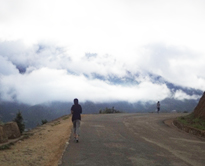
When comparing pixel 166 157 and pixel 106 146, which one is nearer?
pixel 166 157

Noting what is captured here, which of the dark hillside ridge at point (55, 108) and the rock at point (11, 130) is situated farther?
the dark hillside ridge at point (55, 108)

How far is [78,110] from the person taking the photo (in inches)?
493

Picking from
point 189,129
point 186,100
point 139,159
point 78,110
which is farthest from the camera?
point 186,100

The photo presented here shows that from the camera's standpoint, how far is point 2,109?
173 m

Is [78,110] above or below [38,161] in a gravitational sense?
above

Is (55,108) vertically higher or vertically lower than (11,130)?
higher

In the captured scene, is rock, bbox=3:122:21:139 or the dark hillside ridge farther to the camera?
the dark hillside ridge

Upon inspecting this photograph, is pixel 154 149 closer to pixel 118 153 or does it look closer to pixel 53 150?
pixel 118 153

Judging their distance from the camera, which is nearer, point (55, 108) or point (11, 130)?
point (11, 130)

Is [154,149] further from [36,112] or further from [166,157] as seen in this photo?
[36,112]

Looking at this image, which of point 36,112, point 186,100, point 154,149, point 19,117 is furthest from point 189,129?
point 36,112

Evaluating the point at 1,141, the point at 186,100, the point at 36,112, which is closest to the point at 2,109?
the point at 36,112

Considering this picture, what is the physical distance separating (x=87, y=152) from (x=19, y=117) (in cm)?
3781

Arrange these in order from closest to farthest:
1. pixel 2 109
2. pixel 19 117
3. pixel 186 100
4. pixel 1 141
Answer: pixel 1 141, pixel 19 117, pixel 186 100, pixel 2 109
